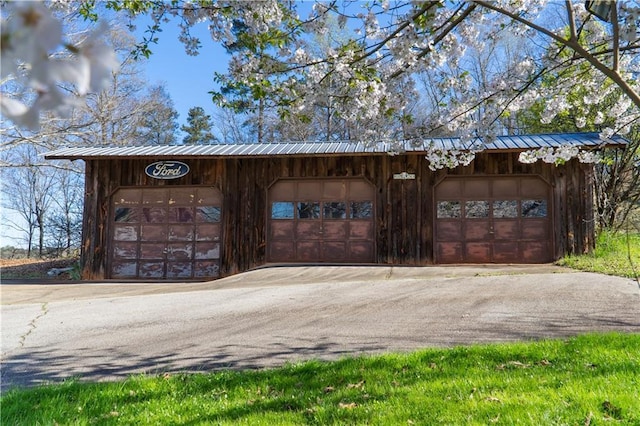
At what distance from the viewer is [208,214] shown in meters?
13.9

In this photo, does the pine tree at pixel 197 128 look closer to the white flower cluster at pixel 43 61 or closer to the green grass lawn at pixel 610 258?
the green grass lawn at pixel 610 258

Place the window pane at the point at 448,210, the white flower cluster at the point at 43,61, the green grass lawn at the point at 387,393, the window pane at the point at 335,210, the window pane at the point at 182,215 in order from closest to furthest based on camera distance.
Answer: the white flower cluster at the point at 43,61 < the green grass lawn at the point at 387,393 < the window pane at the point at 448,210 < the window pane at the point at 335,210 < the window pane at the point at 182,215

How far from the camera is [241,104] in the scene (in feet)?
16.4

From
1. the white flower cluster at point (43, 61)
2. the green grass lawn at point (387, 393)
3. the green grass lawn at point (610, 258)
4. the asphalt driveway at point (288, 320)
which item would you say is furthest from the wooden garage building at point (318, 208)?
the white flower cluster at point (43, 61)

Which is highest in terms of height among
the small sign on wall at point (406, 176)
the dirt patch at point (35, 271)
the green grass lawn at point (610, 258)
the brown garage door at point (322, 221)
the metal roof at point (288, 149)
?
the metal roof at point (288, 149)

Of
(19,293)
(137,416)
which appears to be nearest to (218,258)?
(19,293)

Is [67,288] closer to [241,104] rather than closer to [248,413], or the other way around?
[241,104]

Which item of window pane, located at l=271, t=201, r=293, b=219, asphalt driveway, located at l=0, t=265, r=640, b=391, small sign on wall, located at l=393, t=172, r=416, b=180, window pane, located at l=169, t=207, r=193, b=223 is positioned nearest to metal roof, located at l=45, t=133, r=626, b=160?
small sign on wall, located at l=393, t=172, r=416, b=180

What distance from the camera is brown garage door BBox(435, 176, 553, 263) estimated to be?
12.8 metres

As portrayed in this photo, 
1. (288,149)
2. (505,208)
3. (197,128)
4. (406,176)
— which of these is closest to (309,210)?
(288,149)

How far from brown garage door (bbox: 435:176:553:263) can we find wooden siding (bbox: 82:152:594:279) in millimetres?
268

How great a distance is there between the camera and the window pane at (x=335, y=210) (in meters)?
13.4

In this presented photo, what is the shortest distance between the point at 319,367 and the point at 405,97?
3.11 meters

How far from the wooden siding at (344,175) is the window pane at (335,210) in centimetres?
89
